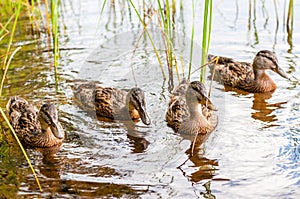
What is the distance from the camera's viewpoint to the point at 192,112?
6645 mm

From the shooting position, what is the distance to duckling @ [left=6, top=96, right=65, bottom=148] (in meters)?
5.92

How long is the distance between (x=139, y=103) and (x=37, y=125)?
4.08 feet

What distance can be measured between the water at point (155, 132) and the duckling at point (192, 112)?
142 mm

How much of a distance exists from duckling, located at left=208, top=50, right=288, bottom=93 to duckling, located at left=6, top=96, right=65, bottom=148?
2889 millimetres

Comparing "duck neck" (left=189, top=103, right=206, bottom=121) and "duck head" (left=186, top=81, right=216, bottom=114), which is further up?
"duck head" (left=186, top=81, right=216, bottom=114)

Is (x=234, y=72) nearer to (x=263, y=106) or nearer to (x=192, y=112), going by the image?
(x=263, y=106)

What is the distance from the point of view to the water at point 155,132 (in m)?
5.02

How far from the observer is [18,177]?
5227 mm

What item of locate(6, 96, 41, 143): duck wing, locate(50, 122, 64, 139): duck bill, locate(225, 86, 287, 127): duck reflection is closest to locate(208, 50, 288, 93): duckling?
locate(225, 86, 287, 127): duck reflection

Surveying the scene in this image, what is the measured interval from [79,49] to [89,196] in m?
5.04

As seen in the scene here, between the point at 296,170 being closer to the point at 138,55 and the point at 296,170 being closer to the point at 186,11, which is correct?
the point at 138,55

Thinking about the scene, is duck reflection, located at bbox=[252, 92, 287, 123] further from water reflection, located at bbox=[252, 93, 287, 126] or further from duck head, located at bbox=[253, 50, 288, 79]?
duck head, located at bbox=[253, 50, 288, 79]

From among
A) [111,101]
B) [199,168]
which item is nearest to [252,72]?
[111,101]

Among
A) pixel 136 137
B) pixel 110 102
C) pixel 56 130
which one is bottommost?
pixel 136 137
